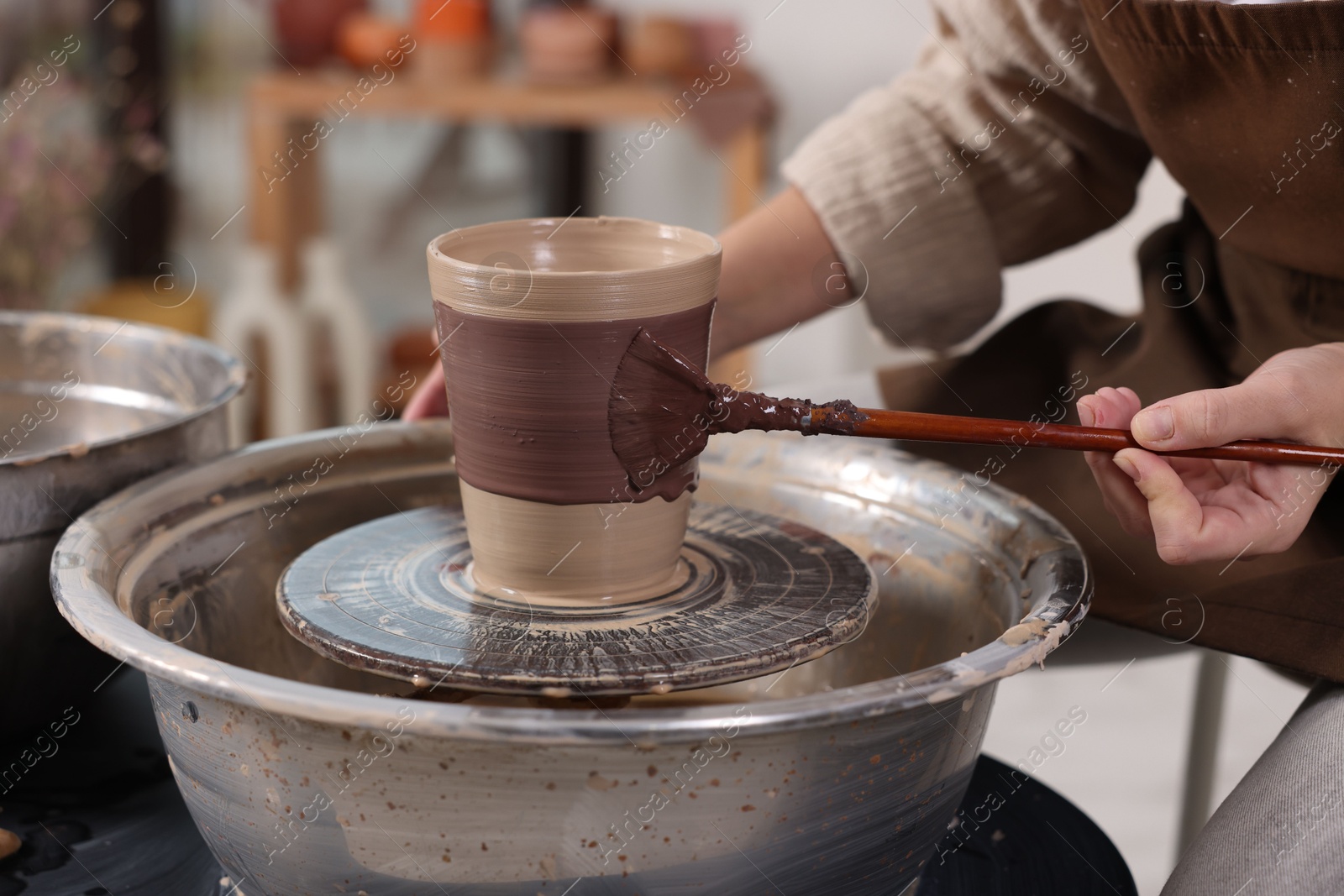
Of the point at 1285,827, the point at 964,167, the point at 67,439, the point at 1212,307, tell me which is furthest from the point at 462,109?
the point at 1285,827

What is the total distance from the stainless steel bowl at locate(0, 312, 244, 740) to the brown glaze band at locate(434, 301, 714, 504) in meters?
0.23

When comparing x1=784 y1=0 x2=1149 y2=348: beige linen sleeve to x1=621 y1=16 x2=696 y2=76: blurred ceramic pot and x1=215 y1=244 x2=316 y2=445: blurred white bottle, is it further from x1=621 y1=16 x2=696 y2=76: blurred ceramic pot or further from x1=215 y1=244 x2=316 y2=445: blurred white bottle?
Answer: x1=215 y1=244 x2=316 y2=445: blurred white bottle

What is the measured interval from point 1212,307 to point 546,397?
54 cm

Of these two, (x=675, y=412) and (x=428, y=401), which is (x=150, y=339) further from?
(x=675, y=412)

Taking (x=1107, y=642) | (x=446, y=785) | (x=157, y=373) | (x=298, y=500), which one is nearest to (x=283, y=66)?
(x=157, y=373)

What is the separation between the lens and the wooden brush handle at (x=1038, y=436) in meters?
0.63

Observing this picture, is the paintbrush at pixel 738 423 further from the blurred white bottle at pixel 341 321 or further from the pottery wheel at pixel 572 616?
the blurred white bottle at pixel 341 321

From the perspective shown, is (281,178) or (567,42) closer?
(567,42)

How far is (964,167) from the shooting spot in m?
0.95

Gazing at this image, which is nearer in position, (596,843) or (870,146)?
(596,843)

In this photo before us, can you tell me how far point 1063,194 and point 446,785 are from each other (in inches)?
27.6

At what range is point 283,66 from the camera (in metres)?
2.71

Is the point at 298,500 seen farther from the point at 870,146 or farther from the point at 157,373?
the point at 870,146

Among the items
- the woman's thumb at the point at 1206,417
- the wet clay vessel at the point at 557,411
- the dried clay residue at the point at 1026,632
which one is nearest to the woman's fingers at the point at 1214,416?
the woman's thumb at the point at 1206,417
